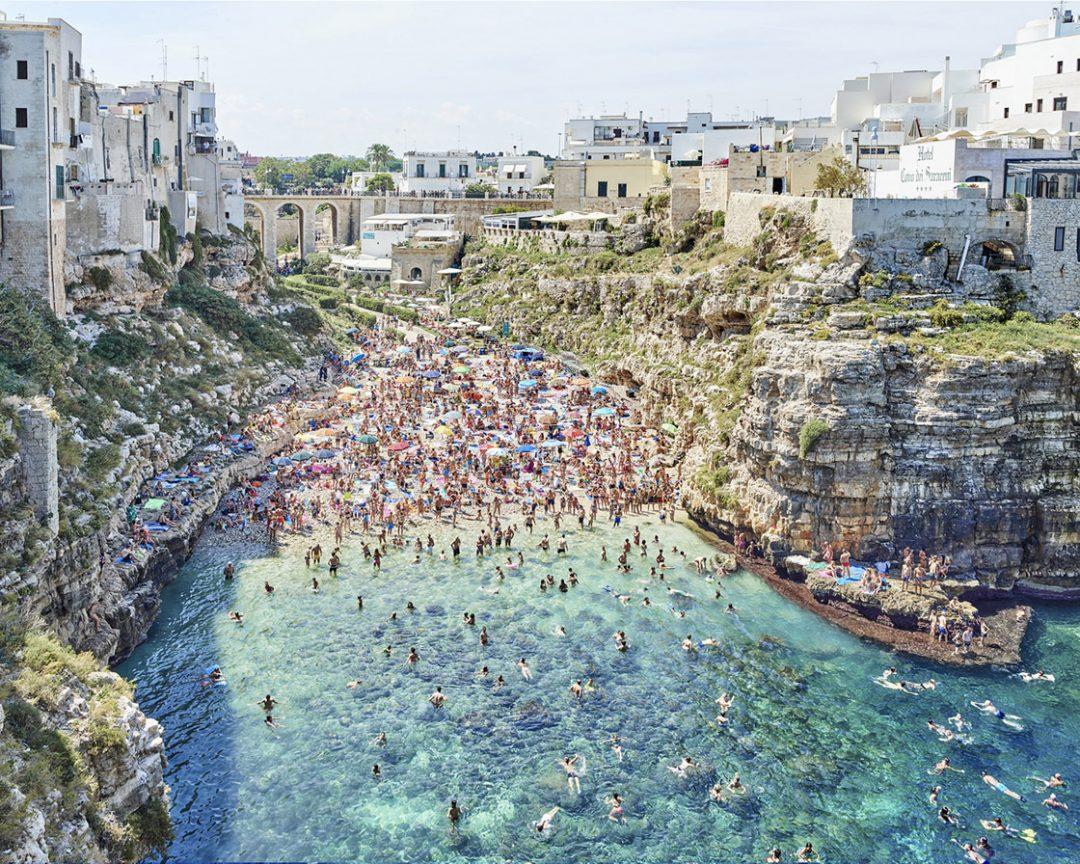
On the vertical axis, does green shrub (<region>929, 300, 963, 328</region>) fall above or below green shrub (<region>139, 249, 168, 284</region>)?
below

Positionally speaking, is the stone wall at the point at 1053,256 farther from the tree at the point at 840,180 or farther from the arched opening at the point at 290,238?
the arched opening at the point at 290,238

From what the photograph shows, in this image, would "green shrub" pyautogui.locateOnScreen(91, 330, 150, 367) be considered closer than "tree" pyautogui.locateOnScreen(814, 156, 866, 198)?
Yes

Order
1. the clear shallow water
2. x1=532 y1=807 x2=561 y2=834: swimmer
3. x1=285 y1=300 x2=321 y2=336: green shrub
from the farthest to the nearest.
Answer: x1=285 y1=300 x2=321 y2=336: green shrub
x1=532 y1=807 x2=561 y2=834: swimmer
the clear shallow water

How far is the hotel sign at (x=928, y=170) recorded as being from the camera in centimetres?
4344

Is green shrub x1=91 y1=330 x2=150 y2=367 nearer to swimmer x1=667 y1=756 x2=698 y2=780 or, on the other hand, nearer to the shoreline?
the shoreline

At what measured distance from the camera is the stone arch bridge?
303 feet

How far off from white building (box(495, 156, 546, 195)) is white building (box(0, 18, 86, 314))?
68.4m

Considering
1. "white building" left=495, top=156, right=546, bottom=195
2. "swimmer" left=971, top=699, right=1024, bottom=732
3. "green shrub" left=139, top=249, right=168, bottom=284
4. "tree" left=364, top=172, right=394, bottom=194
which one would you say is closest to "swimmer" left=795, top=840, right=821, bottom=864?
"swimmer" left=971, top=699, right=1024, bottom=732

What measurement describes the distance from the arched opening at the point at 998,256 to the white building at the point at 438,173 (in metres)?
72.4

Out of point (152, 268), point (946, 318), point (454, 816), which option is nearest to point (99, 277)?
point (152, 268)

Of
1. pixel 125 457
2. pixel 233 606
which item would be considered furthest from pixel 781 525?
pixel 125 457

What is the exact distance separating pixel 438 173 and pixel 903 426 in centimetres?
8460

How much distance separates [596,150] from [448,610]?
7113cm

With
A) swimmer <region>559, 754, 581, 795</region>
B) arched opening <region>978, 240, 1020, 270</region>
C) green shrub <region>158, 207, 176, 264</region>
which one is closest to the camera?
swimmer <region>559, 754, 581, 795</region>
